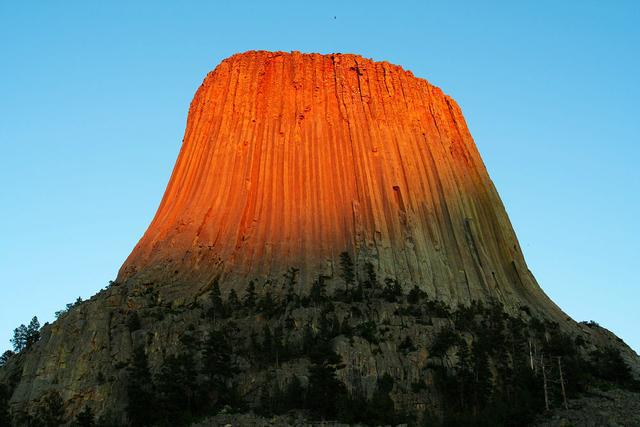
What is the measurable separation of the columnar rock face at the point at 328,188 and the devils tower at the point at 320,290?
15cm

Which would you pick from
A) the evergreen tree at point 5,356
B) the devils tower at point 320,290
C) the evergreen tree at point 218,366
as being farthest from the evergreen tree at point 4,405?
the evergreen tree at point 218,366

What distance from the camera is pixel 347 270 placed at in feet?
199

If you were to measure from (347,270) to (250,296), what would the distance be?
20.7 feet

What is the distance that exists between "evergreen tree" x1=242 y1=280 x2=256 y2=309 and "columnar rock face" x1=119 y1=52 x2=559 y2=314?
4.39 feet

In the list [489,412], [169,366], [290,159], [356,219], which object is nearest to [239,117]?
[290,159]

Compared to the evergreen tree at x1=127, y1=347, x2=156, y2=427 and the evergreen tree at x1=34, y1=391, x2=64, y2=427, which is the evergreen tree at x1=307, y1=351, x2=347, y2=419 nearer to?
the evergreen tree at x1=127, y1=347, x2=156, y2=427

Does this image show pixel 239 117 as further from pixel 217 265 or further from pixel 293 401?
pixel 293 401

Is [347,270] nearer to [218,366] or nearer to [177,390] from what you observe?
[218,366]

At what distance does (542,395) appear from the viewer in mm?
52250

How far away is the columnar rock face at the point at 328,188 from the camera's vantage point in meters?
63.7

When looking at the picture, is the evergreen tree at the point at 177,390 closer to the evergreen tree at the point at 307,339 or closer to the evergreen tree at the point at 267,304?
the evergreen tree at the point at 307,339

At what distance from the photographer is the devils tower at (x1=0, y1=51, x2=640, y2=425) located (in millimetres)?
50781

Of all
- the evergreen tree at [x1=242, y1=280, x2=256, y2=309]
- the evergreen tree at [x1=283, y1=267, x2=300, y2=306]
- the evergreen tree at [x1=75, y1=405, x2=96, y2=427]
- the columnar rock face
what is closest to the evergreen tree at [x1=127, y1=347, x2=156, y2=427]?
the evergreen tree at [x1=75, y1=405, x2=96, y2=427]

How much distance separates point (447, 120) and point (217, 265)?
2446cm
